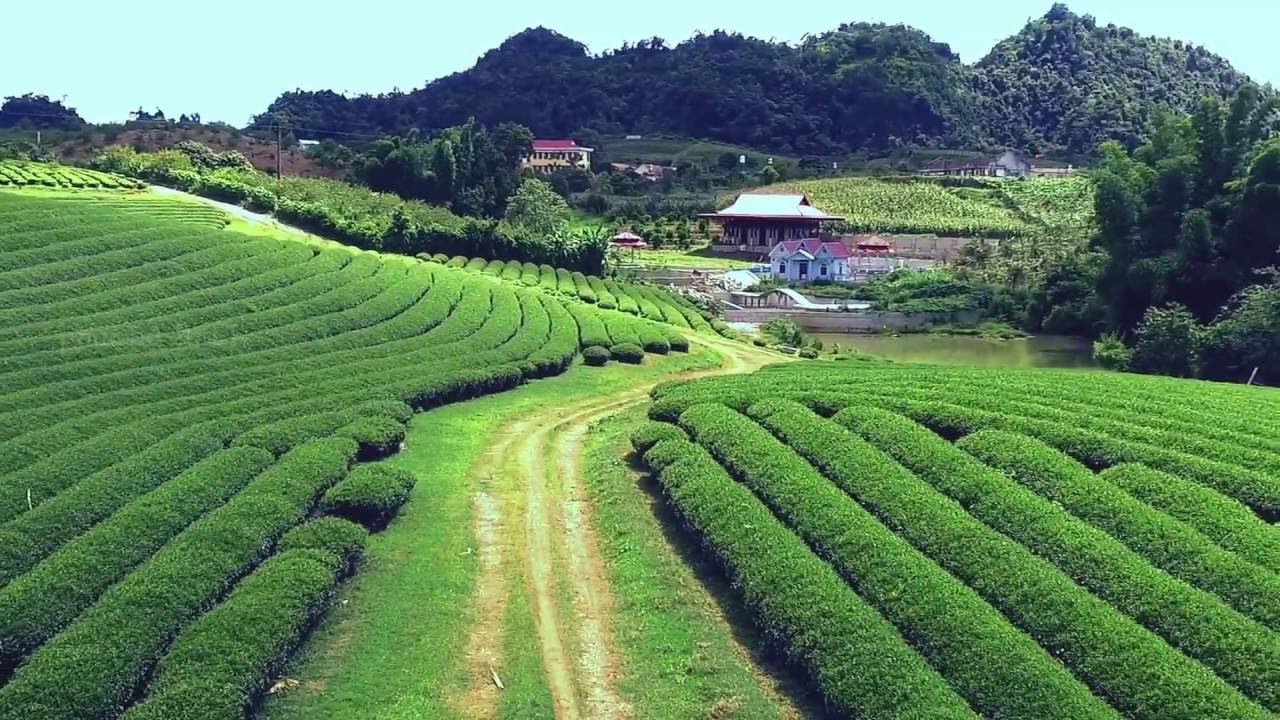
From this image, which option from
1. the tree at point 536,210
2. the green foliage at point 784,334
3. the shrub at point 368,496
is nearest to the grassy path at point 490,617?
the shrub at point 368,496

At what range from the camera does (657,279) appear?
71375 millimetres

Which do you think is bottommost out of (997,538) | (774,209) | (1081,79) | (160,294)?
(997,538)

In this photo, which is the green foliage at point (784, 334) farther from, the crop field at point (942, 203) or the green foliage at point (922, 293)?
the crop field at point (942, 203)

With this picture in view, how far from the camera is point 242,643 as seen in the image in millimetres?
14750

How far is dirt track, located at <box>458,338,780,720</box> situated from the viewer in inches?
611

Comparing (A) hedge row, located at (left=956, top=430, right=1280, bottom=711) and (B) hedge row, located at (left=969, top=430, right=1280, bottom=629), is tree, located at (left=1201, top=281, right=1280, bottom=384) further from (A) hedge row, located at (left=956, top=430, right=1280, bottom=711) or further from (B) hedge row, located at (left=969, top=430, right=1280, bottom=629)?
(A) hedge row, located at (left=956, top=430, right=1280, bottom=711)

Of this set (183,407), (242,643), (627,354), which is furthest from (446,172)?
(242,643)

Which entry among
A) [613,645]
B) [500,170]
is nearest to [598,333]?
[613,645]

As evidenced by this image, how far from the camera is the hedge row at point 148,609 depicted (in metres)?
13.4

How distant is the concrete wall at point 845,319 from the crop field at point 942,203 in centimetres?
2352

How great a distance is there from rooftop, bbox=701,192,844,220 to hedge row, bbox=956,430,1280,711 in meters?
73.0

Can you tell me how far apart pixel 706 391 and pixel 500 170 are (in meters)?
61.2

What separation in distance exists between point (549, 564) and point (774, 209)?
238 ft

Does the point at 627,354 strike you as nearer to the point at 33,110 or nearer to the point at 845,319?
the point at 845,319
